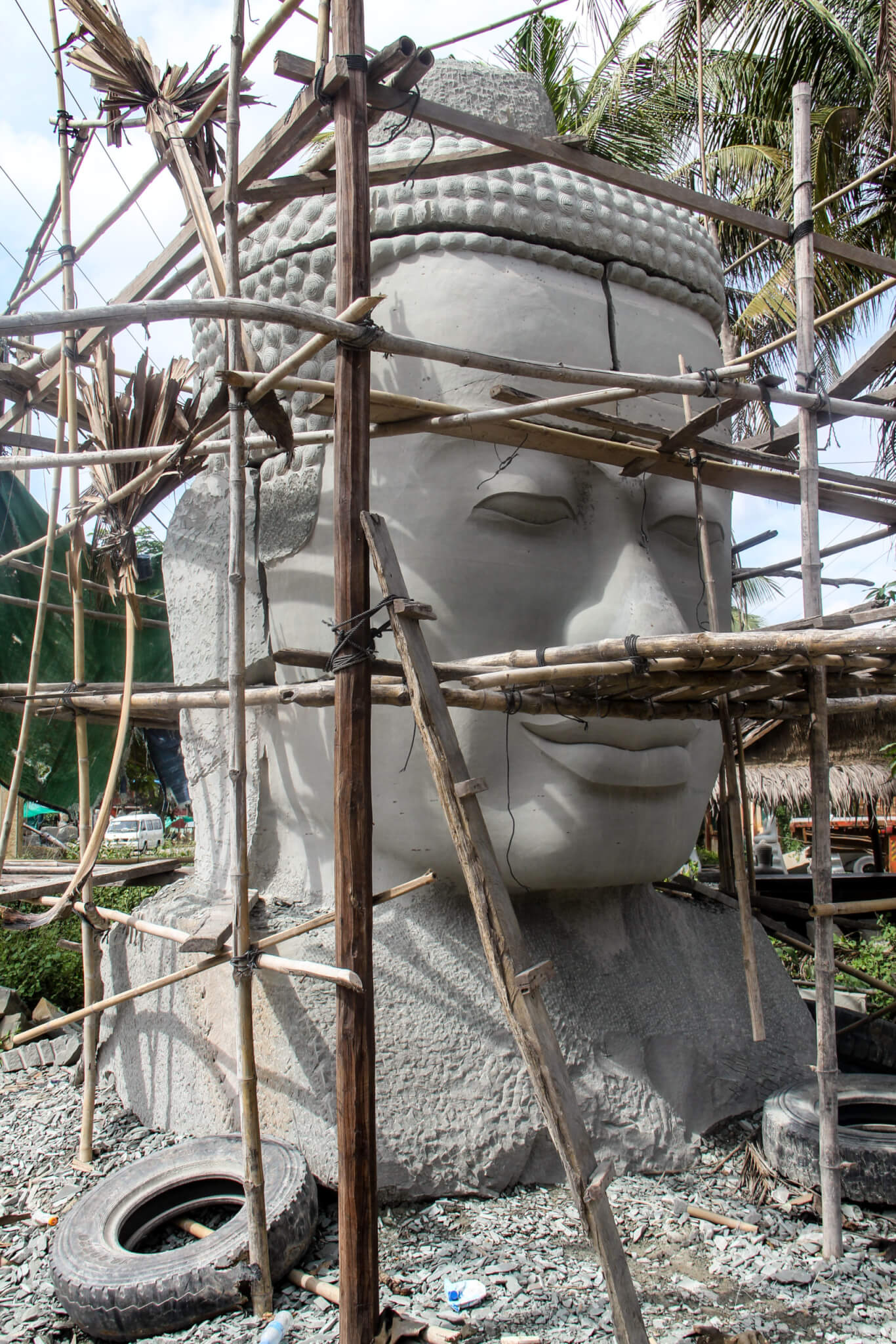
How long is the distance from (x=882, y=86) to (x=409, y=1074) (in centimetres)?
1000

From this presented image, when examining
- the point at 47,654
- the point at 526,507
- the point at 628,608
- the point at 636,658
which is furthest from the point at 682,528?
the point at 47,654

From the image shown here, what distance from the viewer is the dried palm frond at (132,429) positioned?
372 centimetres

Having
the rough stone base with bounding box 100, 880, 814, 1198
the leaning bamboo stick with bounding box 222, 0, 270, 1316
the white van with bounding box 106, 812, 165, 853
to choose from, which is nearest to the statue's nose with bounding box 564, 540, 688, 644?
the rough stone base with bounding box 100, 880, 814, 1198

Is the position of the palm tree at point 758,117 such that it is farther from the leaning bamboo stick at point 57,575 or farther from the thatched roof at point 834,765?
the leaning bamboo stick at point 57,575

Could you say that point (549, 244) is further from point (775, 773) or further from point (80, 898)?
point (775, 773)

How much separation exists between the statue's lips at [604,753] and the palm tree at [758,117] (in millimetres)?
7538

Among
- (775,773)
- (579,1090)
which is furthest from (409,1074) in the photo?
(775,773)

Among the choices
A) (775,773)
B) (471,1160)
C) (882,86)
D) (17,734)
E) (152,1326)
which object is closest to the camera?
(152,1326)

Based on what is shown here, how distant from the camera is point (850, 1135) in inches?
139

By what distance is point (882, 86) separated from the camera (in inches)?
370

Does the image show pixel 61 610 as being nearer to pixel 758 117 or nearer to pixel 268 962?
pixel 268 962

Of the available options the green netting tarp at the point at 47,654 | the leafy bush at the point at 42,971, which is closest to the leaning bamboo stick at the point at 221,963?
the green netting tarp at the point at 47,654

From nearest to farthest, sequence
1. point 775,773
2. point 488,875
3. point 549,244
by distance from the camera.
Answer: point 488,875 < point 549,244 < point 775,773

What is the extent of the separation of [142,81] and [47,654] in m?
3.71
